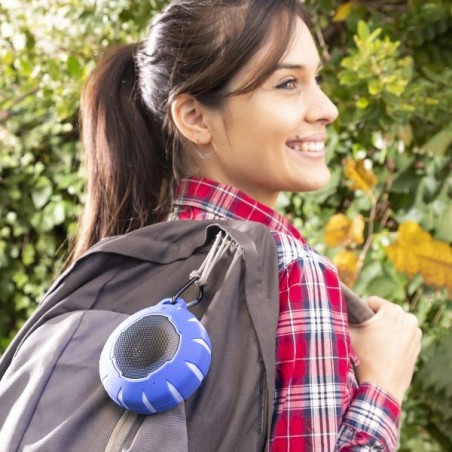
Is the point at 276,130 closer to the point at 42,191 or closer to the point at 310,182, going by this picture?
the point at 310,182

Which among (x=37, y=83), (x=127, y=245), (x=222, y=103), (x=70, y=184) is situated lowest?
(x=70, y=184)

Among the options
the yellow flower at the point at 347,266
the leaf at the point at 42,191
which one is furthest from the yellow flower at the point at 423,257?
the leaf at the point at 42,191

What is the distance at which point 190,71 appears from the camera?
1.38 m

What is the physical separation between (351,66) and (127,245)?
989 mm

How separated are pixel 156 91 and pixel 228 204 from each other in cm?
27

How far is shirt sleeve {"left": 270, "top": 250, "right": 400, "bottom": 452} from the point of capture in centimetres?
110

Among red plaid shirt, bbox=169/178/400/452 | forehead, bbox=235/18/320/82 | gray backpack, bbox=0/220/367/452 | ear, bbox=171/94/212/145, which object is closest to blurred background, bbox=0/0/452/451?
forehead, bbox=235/18/320/82

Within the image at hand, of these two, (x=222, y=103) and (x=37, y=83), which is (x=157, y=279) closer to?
(x=222, y=103)

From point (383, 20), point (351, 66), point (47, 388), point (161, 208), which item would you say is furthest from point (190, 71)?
point (383, 20)

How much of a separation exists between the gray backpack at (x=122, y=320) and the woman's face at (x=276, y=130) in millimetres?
189

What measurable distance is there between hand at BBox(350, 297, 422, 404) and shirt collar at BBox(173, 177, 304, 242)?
198 millimetres

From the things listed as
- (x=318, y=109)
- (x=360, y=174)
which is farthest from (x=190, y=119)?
(x=360, y=174)

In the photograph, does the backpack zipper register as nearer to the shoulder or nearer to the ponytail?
the shoulder

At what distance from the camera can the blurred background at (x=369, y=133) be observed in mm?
2041
